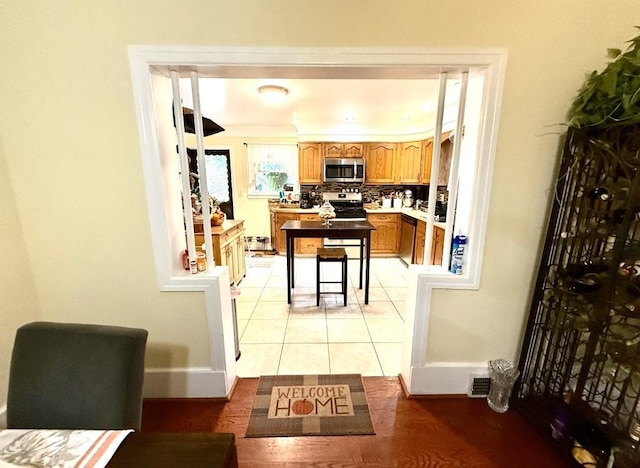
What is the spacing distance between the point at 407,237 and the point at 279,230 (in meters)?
2.36

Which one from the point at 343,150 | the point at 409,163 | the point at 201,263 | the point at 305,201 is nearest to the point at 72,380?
the point at 201,263

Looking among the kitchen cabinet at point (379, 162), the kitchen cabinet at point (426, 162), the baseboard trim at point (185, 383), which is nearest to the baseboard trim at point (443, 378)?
the baseboard trim at point (185, 383)

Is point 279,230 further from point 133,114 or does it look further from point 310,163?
point 133,114

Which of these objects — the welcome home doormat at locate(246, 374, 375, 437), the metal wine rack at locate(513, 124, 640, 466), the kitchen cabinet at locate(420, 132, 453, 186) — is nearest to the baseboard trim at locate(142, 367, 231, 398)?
the welcome home doormat at locate(246, 374, 375, 437)

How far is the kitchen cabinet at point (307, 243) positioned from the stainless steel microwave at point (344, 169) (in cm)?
78

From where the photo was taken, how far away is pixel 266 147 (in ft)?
18.1

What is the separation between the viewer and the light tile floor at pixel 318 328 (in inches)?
84.7

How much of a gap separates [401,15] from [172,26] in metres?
1.12

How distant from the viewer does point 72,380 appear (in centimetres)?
100

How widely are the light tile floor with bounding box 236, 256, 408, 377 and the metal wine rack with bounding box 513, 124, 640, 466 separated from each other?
3.24 feet

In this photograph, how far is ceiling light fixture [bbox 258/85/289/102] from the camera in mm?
3020

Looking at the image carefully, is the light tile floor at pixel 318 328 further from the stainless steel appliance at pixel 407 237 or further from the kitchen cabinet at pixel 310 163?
the kitchen cabinet at pixel 310 163

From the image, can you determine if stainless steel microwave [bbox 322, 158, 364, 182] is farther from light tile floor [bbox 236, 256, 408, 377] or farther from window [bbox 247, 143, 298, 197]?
light tile floor [bbox 236, 256, 408, 377]

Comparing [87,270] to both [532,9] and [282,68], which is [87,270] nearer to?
[282,68]
